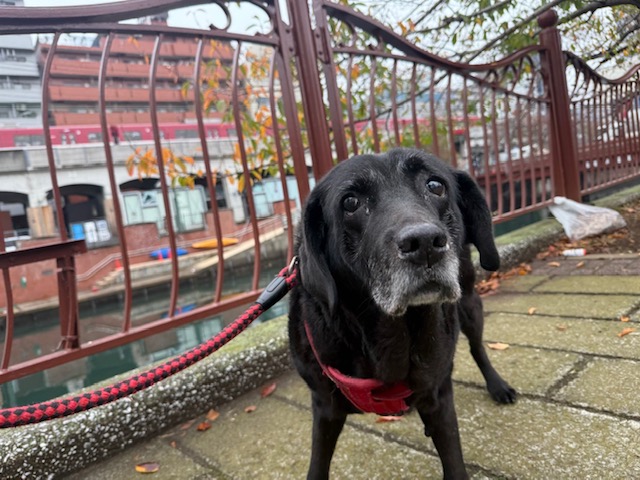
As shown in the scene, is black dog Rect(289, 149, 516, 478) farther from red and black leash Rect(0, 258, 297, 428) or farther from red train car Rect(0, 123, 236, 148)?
red train car Rect(0, 123, 236, 148)

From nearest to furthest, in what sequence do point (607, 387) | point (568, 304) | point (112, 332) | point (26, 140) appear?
point (607, 387) → point (568, 304) → point (112, 332) → point (26, 140)

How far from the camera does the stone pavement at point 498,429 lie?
1.50m

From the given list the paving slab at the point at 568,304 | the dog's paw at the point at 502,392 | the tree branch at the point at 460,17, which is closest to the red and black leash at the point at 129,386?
the dog's paw at the point at 502,392

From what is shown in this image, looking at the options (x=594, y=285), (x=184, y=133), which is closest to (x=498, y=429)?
(x=594, y=285)

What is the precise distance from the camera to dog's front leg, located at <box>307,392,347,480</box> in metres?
1.40

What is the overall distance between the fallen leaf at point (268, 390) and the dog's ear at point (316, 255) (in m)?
1.17

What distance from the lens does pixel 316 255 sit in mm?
1344

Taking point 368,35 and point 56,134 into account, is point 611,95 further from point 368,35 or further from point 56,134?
point 56,134

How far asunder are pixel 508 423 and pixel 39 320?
22376mm

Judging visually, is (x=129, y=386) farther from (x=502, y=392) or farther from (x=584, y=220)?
(x=584, y=220)

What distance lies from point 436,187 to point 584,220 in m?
3.95

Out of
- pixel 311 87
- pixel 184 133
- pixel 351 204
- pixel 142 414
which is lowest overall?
pixel 142 414

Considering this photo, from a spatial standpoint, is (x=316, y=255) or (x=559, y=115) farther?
(x=559, y=115)

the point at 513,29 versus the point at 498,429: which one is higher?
the point at 513,29
